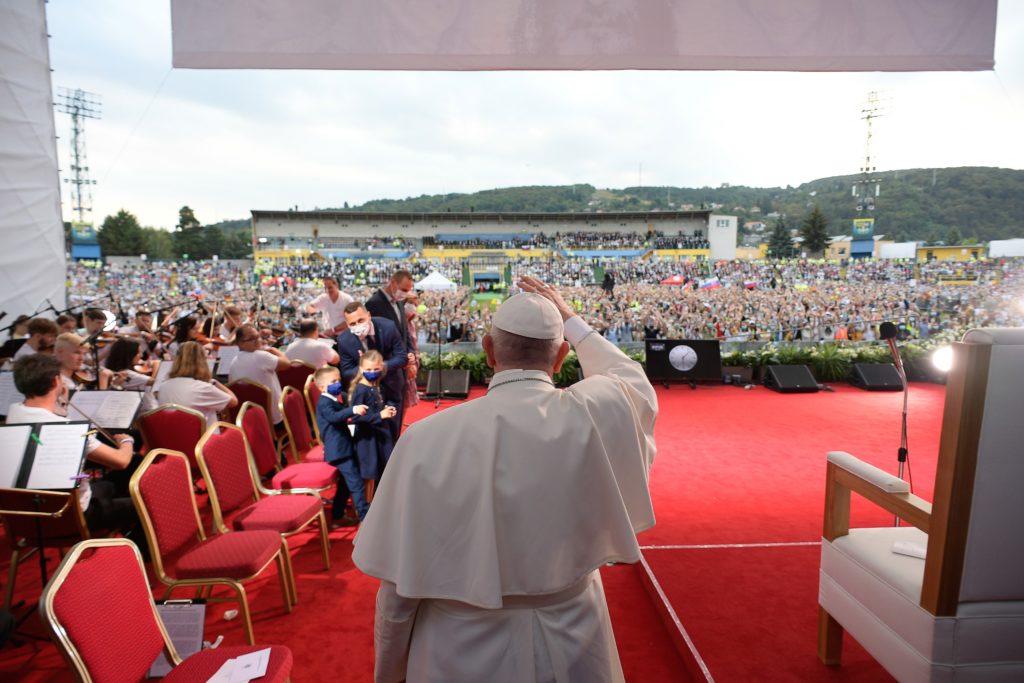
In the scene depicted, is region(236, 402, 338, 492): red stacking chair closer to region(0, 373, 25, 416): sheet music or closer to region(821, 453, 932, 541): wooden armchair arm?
region(0, 373, 25, 416): sheet music

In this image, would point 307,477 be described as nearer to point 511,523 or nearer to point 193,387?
point 193,387

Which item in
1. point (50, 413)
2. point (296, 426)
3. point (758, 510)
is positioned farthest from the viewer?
point (296, 426)

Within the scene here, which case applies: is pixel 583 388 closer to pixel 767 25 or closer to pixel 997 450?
pixel 997 450

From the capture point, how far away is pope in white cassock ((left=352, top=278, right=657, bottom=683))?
1214 millimetres

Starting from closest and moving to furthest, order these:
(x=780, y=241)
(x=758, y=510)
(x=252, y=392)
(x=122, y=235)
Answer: (x=758, y=510) → (x=252, y=392) → (x=780, y=241) → (x=122, y=235)

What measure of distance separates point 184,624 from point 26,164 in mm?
9798

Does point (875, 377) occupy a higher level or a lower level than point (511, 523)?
lower

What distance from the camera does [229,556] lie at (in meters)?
2.73

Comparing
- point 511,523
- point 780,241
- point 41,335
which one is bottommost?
point 41,335

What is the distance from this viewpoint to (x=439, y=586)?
124 cm

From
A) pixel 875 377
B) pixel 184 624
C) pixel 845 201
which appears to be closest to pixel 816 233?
pixel 845 201

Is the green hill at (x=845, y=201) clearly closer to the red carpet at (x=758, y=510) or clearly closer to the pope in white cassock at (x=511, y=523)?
the red carpet at (x=758, y=510)

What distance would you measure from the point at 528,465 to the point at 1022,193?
31.9 ft

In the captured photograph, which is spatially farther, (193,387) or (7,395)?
(7,395)
